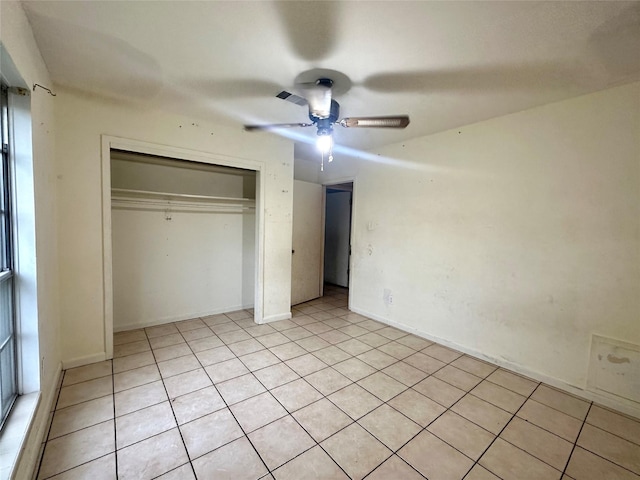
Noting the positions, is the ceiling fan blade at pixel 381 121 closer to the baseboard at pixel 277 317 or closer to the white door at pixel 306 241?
the white door at pixel 306 241

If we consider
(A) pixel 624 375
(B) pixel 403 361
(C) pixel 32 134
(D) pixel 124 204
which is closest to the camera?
(C) pixel 32 134

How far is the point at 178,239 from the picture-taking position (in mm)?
3469

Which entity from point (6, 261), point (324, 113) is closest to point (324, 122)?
point (324, 113)

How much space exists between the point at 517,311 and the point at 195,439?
2776 millimetres

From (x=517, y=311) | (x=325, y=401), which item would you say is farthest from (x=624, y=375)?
(x=325, y=401)

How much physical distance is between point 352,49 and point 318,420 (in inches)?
94.5

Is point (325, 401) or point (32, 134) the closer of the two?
point (32, 134)

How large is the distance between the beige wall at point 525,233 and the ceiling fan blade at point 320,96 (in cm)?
170

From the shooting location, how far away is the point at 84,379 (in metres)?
2.25

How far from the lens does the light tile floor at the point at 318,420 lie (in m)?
1.51

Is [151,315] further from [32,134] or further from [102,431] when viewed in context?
[32,134]

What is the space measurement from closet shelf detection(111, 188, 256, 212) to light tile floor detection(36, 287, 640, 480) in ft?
4.98

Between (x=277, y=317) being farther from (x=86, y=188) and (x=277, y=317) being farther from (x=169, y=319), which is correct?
(x=86, y=188)

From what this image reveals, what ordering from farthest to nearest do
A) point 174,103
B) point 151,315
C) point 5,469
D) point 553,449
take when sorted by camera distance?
point 151,315, point 174,103, point 553,449, point 5,469
